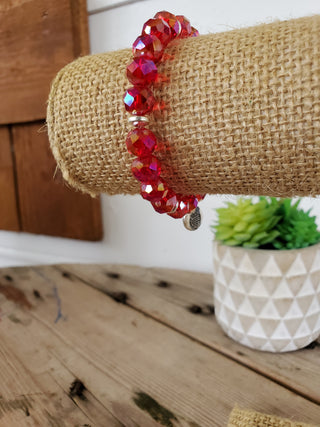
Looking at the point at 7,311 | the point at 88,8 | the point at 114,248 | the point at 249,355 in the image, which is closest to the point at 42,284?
the point at 7,311

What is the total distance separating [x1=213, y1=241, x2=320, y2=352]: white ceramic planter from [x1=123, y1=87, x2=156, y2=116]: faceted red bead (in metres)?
0.25

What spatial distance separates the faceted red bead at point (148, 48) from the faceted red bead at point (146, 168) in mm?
62

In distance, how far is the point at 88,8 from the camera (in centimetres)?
74

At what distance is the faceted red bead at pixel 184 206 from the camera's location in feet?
0.95

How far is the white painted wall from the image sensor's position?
1.97 ft

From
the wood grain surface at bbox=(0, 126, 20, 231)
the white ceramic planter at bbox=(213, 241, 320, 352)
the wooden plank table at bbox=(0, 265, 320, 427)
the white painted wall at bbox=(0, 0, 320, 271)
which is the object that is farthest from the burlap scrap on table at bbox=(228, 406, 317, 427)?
the wood grain surface at bbox=(0, 126, 20, 231)

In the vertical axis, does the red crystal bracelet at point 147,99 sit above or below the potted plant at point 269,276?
above

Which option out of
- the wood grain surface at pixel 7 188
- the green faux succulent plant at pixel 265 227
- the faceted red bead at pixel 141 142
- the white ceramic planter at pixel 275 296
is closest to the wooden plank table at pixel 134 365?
the white ceramic planter at pixel 275 296

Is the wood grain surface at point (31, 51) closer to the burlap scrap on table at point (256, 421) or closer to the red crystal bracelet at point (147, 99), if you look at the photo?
the red crystal bracelet at point (147, 99)

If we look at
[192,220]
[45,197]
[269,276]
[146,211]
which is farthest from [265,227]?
[45,197]

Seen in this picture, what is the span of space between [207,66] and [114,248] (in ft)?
2.17

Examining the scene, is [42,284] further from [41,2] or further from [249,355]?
[41,2]

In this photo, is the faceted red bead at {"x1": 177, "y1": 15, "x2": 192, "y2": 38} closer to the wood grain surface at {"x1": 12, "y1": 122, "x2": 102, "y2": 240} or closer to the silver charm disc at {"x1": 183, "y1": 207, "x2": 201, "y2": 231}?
the silver charm disc at {"x1": 183, "y1": 207, "x2": 201, "y2": 231}

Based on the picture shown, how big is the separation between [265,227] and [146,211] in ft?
1.23
